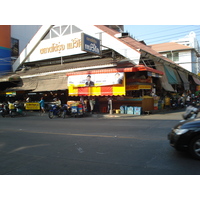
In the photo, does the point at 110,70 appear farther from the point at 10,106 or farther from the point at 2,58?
the point at 2,58

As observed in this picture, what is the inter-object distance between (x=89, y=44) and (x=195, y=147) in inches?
508

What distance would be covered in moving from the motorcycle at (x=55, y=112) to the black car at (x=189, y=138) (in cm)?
1204

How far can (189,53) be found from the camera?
38000 millimetres

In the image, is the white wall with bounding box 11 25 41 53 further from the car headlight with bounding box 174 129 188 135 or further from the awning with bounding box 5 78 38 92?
the car headlight with bounding box 174 129 188 135

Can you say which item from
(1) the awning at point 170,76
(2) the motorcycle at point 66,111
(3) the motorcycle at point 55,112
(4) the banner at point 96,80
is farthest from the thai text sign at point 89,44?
(1) the awning at point 170,76

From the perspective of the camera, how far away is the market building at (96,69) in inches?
648

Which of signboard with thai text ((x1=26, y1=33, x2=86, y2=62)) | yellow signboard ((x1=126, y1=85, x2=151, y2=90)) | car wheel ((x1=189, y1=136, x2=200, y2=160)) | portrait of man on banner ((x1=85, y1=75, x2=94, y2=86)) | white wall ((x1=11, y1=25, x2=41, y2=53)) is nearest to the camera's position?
car wheel ((x1=189, y1=136, x2=200, y2=160))

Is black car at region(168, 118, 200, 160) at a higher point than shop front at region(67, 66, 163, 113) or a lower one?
lower

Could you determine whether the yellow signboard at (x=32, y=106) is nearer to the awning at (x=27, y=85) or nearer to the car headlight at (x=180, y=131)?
the awning at (x=27, y=85)

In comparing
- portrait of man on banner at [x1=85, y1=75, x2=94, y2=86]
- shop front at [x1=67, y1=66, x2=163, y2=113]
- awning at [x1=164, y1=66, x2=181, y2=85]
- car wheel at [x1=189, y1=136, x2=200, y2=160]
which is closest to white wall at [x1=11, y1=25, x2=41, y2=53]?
shop front at [x1=67, y1=66, x2=163, y2=113]

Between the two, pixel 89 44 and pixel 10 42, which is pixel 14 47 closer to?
pixel 10 42

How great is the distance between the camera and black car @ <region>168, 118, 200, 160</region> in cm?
485

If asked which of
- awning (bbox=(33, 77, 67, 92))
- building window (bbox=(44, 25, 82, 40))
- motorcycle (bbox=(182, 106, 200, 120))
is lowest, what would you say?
motorcycle (bbox=(182, 106, 200, 120))
